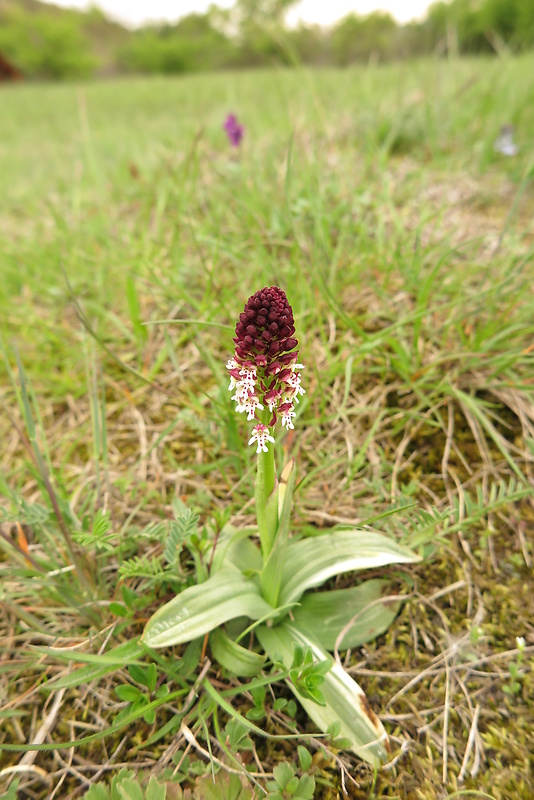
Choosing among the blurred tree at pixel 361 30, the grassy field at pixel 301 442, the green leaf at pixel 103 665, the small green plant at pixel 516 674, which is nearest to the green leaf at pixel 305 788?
the grassy field at pixel 301 442

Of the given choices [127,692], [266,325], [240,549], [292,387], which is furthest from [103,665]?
[266,325]

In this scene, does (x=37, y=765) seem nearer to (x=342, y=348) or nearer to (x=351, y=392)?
(x=351, y=392)

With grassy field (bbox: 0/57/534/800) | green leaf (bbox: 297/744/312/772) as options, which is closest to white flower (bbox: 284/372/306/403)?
grassy field (bbox: 0/57/534/800)

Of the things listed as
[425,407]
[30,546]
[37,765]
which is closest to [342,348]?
[425,407]

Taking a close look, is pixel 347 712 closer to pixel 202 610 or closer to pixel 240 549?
pixel 202 610

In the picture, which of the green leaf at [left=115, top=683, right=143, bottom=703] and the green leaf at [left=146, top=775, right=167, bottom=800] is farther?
the green leaf at [left=115, top=683, right=143, bottom=703]

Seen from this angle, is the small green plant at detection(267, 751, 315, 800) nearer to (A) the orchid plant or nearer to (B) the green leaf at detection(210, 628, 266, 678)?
(A) the orchid plant

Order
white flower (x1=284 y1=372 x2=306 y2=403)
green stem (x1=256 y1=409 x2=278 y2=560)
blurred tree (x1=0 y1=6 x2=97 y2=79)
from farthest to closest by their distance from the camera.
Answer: blurred tree (x1=0 y1=6 x2=97 y2=79) → green stem (x1=256 y1=409 x2=278 y2=560) → white flower (x1=284 y1=372 x2=306 y2=403)
